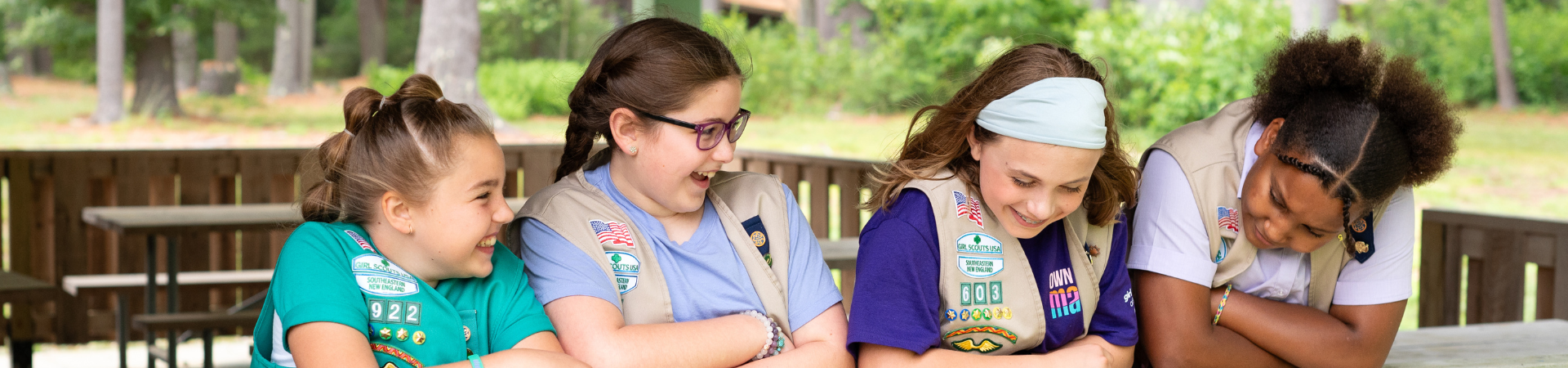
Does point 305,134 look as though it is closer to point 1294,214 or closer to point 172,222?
point 172,222

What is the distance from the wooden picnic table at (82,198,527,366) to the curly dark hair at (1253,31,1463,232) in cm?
211

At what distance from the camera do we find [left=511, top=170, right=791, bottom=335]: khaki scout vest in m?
1.58

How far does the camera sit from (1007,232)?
5.28ft

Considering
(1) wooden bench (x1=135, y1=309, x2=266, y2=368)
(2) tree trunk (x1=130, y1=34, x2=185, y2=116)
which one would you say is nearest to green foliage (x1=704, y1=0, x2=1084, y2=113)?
(2) tree trunk (x1=130, y1=34, x2=185, y2=116)

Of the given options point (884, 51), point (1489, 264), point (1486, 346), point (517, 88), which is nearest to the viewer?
point (1486, 346)

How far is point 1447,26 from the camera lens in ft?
37.9

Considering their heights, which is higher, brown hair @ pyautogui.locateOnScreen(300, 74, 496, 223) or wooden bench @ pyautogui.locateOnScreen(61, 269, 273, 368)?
brown hair @ pyautogui.locateOnScreen(300, 74, 496, 223)

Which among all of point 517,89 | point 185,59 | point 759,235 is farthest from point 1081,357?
point 517,89

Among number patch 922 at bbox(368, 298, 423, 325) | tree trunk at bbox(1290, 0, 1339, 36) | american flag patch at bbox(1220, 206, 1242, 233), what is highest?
tree trunk at bbox(1290, 0, 1339, 36)

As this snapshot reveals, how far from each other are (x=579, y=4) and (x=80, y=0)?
519cm

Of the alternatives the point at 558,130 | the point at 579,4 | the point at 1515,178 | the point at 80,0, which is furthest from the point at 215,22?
the point at 1515,178

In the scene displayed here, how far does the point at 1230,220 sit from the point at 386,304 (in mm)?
1203

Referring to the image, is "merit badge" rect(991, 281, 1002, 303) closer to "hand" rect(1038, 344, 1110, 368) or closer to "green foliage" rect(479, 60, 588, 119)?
"hand" rect(1038, 344, 1110, 368)

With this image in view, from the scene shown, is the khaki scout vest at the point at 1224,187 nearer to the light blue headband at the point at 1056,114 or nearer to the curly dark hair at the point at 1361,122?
the curly dark hair at the point at 1361,122
